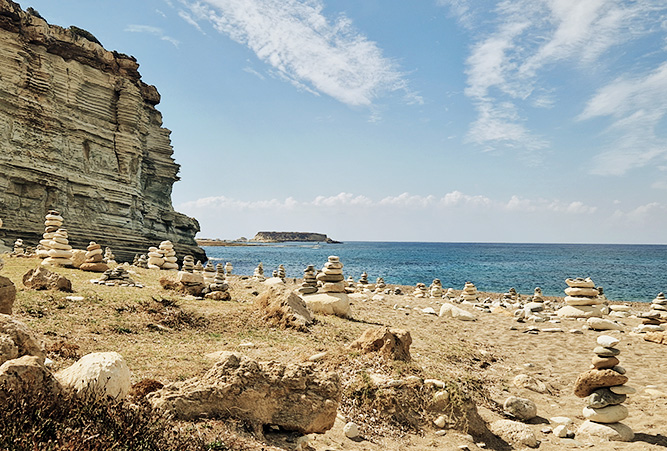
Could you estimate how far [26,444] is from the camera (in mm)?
3438

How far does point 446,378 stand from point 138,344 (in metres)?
7.21

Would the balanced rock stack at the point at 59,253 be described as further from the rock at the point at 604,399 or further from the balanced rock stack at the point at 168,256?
the rock at the point at 604,399

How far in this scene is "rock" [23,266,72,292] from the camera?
44.1 ft

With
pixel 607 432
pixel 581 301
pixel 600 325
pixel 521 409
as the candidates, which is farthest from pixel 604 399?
pixel 581 301

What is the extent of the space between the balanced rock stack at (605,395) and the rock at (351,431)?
14.4 ft

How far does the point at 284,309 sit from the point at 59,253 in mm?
14138

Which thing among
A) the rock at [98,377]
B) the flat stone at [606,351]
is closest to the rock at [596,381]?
the flat stone at [606,351]

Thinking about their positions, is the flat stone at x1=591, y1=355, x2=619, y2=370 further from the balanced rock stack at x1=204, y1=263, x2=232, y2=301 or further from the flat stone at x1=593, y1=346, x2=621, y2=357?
the balanced rock stack at x1=204, y1=263, x2=232, y2=301

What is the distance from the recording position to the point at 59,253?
68.0 ft

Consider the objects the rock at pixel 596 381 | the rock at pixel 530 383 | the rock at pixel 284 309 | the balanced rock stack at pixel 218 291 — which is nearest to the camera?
the rock at pixel 596 381

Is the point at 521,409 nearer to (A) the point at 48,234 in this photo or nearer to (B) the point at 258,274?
(A) the point at 48,234

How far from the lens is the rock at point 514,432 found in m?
7.38

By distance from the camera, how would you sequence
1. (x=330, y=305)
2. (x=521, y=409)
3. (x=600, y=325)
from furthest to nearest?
(x=600, y=325) < (x=330, y=305) < (x=521, y=409)

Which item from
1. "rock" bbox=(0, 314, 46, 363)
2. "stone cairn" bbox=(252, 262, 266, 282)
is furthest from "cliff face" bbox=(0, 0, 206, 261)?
"rock" bbox=(0, 314, 46, 363)
